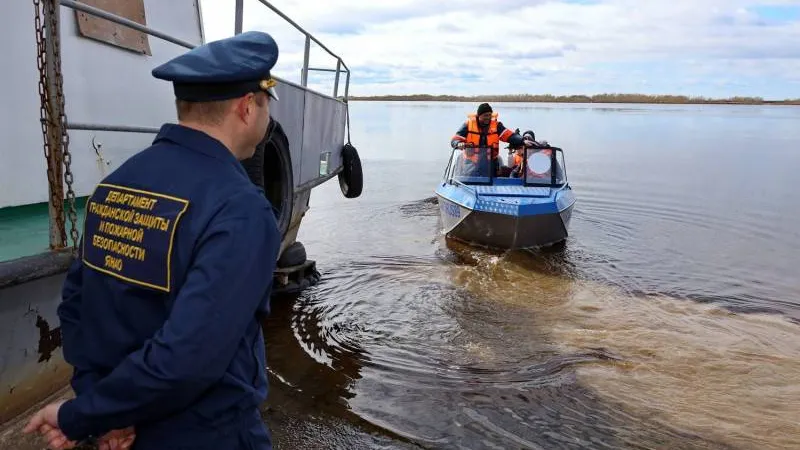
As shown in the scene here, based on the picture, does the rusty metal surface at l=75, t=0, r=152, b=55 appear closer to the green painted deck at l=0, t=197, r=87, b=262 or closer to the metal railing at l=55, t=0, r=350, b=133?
the metal railing at l=55, t=0, r=350, b=133

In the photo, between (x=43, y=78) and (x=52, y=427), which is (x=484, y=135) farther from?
(x=52, y=427)

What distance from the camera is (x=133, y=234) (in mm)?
1445

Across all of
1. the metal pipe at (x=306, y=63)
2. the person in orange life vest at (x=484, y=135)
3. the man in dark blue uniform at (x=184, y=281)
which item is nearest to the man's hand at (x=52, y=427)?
the man in dark blue uniform at (x=184, y=281)

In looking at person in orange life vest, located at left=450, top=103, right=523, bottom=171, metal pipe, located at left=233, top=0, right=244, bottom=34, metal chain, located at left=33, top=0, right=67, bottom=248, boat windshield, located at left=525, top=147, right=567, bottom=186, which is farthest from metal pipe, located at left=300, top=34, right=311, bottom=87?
boat windshield, located at left=525, top=147, right=567, bottom=186

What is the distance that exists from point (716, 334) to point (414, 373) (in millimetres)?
3626

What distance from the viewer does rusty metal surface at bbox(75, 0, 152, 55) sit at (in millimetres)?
4285

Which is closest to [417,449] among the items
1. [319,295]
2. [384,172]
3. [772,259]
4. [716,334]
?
[319,295]

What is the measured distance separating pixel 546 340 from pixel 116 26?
4.93 meters

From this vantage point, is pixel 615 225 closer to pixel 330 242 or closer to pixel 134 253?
pixel 330 242

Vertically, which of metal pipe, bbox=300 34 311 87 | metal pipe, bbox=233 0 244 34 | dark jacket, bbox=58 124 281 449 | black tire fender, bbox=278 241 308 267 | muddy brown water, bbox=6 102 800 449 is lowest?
muddy brown water, bbox=6 102 800 449

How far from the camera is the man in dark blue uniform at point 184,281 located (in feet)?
4.37

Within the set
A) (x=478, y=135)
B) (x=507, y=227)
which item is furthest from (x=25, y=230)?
(x=478, y=135)

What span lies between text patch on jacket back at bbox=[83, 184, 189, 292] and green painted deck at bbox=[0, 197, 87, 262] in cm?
179

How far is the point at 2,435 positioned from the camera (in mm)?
2918
